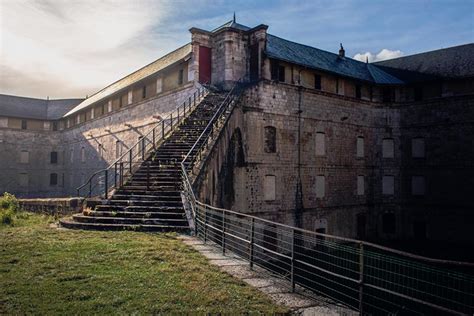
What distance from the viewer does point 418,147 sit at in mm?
24734

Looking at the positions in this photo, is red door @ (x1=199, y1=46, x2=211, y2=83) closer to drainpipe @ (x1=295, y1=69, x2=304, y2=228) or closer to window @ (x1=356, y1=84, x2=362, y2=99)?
drainpipe @ (x1=295, y1=69, x2=304, y2=228)

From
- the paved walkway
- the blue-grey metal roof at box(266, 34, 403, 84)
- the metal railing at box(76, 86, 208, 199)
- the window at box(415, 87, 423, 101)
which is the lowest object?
the paved walkway

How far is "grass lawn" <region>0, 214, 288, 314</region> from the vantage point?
4.89 meters

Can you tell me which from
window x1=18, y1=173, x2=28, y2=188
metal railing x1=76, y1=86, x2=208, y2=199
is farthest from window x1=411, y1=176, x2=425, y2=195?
window x1=18, y1=173, x2=28, y2=188

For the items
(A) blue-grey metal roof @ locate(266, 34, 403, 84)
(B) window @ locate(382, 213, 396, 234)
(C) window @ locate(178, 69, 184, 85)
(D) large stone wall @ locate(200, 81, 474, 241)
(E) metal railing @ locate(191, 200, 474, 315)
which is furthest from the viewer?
(B) window @ locate(382, 213, 396, 234)

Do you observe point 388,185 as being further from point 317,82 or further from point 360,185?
point 317,82

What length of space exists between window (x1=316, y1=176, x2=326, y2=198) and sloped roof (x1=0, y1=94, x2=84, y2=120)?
1252 inches

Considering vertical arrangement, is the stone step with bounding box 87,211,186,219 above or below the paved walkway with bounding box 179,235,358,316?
above

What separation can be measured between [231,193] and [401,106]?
47.6ft

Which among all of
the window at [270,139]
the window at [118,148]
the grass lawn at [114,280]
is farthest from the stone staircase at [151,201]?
the window at [118,148]

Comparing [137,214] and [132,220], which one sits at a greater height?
[137,214]

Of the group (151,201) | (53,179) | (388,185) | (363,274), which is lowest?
(363,274)

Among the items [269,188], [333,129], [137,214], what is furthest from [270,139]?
[137,214]

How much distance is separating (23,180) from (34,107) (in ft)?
28.2
